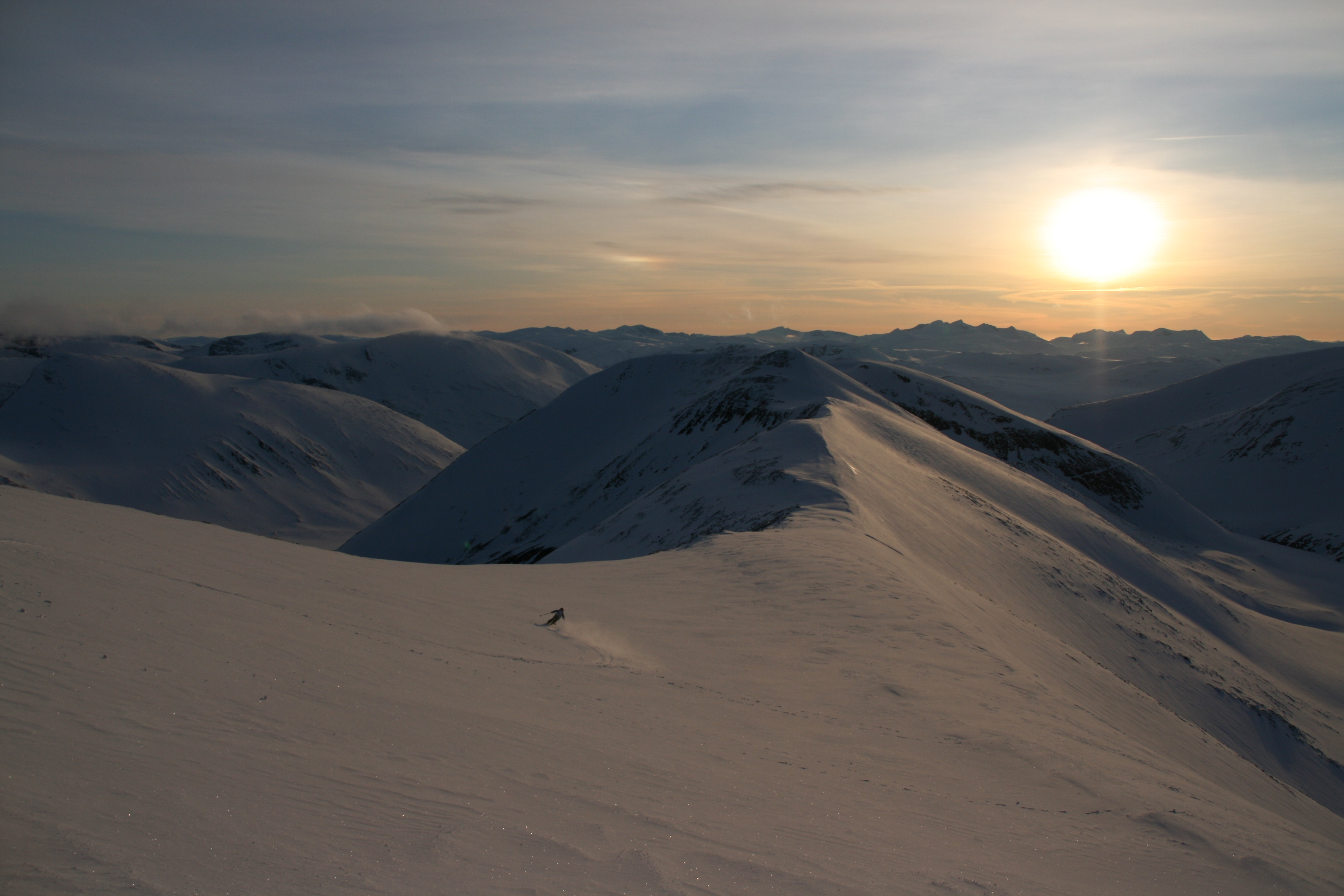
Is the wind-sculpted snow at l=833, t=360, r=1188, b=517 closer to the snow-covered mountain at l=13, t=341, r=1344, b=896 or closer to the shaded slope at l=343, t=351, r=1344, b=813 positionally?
the shaded slope at l=343, t=351, r=1344, b=813

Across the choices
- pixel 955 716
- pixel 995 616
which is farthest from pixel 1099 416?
pixel 955 716

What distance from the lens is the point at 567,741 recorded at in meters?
7.64

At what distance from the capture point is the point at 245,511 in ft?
293

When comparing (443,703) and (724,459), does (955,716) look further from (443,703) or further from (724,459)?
(724,459)

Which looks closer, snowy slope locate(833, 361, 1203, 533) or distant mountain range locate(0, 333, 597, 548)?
snowy slope locate(833, 361, 1203, 533)

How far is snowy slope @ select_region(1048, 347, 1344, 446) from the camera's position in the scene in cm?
12606

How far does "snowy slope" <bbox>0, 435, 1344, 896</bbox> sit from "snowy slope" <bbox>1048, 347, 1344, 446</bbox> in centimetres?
12542

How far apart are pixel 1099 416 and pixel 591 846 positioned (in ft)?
512

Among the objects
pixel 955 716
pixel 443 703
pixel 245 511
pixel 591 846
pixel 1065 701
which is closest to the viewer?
pixel 591 846

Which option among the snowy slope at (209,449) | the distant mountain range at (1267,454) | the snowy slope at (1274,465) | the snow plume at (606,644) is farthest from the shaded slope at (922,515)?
the snowy slope at (209,449)

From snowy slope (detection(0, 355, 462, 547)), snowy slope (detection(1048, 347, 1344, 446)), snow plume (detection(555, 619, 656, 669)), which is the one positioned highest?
snowy slope (detection(1048, 347, 1344, 446))

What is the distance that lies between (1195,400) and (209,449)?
163 metres

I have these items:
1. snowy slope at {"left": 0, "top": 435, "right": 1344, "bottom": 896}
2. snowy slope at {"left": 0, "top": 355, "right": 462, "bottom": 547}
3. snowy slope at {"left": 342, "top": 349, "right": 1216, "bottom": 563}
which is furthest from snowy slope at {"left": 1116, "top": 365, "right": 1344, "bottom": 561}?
snowy slope at {"left": 0, "top": 355, "right": 462, "bottom": 547}

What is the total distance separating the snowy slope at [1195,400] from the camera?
126 metres
